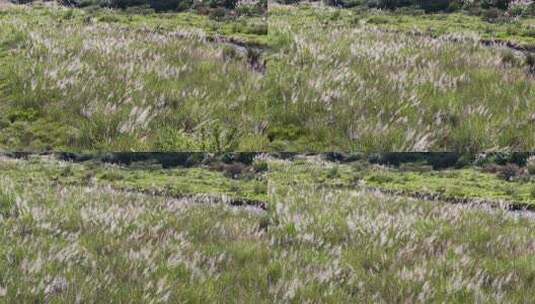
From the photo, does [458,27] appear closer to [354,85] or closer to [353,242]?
[354,85]

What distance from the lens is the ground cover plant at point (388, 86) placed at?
216 inches

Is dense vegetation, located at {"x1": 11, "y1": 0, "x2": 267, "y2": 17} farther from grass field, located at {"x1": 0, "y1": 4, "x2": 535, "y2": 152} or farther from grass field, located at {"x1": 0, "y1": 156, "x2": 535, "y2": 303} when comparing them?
grass field, located at {"x1": 0, "y1": 156, "x2": 535, "y2": 303}

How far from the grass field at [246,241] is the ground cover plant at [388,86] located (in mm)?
405

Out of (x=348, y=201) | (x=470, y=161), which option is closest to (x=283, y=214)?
(x=348, y=201)

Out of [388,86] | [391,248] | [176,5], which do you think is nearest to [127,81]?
[176,5]

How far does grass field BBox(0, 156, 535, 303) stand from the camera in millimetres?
4891

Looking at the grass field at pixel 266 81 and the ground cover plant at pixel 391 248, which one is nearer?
the ground cover plant at pixel 391 248

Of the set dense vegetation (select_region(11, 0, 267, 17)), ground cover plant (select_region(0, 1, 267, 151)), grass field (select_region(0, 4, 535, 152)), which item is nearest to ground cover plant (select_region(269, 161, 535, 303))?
grass field (select_region(0, 4, 535, 152))

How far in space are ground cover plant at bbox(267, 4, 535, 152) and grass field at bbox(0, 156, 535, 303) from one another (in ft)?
1.33

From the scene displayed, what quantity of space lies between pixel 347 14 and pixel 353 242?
2.08 metres

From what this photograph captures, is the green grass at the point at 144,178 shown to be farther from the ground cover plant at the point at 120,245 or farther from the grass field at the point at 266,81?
the grass field at the point at 266,81

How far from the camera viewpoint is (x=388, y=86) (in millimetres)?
5754

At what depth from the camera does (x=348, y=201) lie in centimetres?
607

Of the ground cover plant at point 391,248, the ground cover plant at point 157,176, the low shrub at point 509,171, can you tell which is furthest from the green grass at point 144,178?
the low shrub at point 509,171
